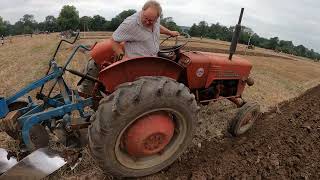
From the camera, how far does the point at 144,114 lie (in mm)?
3584

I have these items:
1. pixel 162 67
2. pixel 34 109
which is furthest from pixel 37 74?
pixel 162 67

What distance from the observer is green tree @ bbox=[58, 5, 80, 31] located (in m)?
79.0

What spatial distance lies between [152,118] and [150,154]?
16.9 inches

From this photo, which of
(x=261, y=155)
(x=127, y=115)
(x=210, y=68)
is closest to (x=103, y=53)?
(x=210, y=68)

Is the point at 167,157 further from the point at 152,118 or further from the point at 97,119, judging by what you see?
the point at 97,119

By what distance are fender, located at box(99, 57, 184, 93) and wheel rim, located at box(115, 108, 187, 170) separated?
449 millimetres

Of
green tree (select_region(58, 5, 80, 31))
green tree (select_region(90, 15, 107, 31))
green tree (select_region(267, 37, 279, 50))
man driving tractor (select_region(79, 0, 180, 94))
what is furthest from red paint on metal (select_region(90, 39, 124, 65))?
green tree (select_region(58, 5, 80, 31))

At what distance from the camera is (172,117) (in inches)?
158

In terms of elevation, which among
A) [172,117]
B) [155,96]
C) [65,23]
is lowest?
[65,23]

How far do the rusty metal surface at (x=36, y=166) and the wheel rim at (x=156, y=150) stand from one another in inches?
26.2

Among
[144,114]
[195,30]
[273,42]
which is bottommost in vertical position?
[273,42]

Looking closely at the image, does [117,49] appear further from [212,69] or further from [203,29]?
[203,29]

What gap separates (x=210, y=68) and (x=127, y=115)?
193 cm

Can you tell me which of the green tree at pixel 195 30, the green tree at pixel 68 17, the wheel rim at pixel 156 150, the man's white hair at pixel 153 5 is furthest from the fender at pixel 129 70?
the green tree at pixel 68 17
